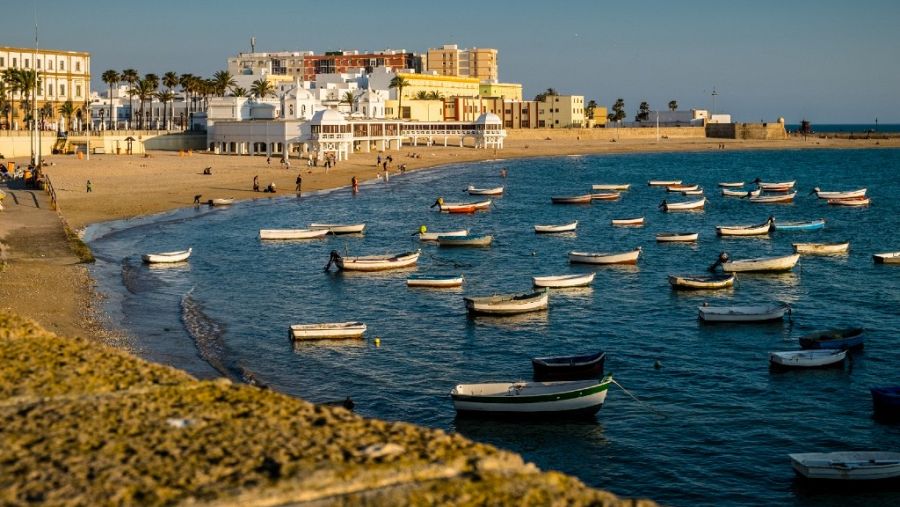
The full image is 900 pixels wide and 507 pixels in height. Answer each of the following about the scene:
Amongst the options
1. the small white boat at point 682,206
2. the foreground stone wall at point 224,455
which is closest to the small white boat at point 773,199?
the small white boat at point 682,206

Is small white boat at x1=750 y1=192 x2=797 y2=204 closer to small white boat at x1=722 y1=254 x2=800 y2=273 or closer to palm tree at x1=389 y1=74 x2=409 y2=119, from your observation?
small white boat at x1=722 y1=254 x2=800 y2=273

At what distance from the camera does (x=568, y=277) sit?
5350 centimetres

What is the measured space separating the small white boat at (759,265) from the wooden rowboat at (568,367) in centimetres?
2484

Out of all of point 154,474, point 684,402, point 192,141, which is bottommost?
point 684,402

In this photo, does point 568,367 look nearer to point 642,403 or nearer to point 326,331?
point 642,403

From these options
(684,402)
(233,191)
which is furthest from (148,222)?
(684,402)

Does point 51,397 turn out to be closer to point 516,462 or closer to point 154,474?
point 154,474

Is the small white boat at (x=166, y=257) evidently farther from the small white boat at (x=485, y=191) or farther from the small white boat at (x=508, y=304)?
the small white boat at (x=485, y=191)

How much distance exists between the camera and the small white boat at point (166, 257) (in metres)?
59.4

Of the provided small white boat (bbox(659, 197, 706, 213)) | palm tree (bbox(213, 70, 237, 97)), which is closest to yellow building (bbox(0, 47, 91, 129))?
palm tree (bbox(213, 70, 237, 97))

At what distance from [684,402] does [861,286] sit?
1062 inches

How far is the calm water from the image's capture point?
2948 cm

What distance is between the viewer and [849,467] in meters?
26.1

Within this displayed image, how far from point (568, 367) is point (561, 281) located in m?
17.8
